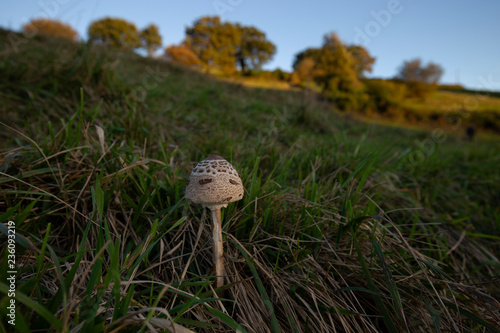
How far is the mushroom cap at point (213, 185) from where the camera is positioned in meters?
1.03

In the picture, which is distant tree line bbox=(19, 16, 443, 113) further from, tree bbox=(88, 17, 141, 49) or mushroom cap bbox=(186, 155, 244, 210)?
mushroom cap bbox=(186, 155, 244, 210)

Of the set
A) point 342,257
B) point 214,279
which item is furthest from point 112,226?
point 342,257

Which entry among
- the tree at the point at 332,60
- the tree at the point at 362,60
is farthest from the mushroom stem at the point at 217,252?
the tree at the point at 362,60

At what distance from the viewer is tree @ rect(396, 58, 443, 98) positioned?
1828cm

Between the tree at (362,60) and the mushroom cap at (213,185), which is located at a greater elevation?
A: the tree at (362,60)

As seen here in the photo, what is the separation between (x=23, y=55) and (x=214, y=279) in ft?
13.6

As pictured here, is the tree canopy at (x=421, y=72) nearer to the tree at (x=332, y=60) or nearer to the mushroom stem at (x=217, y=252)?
the tree at (x=332, y=60)

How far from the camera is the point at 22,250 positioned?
1.06 meters

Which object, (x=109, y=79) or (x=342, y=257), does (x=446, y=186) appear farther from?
(x=109, y=79)

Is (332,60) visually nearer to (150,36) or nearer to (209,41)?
(209,41)

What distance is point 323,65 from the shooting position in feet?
53.9

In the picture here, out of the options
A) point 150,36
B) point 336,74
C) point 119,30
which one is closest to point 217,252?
point 336,74

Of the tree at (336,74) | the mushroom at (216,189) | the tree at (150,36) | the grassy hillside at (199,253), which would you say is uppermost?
the tree at (150,36)

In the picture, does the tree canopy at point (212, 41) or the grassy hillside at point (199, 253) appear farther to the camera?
the tree canopy at point (212, 41)
